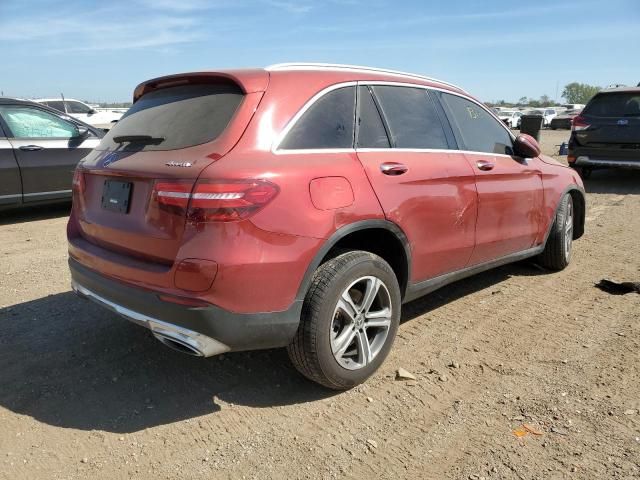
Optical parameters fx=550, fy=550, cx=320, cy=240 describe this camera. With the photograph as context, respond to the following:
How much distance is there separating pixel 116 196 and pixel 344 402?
166 cm

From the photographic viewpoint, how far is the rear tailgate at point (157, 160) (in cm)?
261

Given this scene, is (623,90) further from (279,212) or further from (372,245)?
(279,212)

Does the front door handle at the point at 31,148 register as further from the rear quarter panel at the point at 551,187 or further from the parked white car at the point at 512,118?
the parked white car at the point at 512,118

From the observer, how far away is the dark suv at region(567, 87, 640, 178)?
9664 mm

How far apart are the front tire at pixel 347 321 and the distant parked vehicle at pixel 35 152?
222 inches

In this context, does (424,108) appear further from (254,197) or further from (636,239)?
(636,239)


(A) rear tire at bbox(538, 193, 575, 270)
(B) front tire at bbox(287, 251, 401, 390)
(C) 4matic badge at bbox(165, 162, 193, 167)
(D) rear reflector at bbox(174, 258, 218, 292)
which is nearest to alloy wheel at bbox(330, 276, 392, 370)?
(B) front tire at bbox(287, 251, 401, 390)

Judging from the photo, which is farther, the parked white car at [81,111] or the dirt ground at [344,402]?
the parked white car at [81,111]

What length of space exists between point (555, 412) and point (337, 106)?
2005 mm

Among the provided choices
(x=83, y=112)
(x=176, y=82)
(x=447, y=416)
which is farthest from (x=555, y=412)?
(x=83, y=112)

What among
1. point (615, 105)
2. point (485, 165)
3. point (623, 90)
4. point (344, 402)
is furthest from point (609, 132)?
point (344, 402)

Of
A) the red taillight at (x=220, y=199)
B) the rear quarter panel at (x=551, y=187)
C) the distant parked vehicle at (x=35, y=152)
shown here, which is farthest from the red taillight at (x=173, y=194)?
the distant parked vehicle at (x=35, y=152)

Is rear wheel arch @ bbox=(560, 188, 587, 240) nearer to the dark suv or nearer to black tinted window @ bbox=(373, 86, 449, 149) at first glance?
black tinted window @ bbox=(373, 86, 449, 149)

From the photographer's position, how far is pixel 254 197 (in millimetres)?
2525
